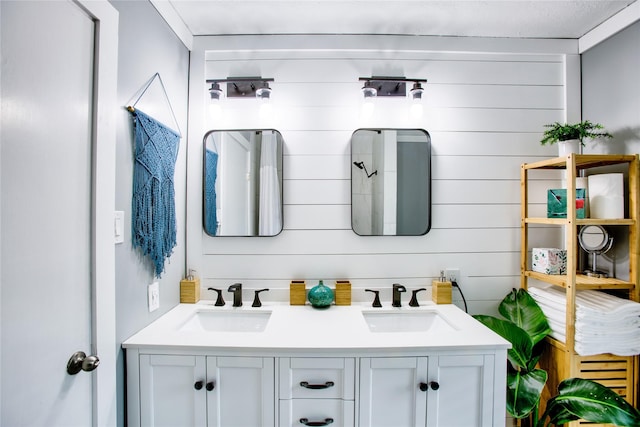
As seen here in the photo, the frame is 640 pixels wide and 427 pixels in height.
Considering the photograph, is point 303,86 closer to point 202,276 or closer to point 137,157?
point 137,157

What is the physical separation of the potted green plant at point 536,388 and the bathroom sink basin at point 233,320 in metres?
1.22

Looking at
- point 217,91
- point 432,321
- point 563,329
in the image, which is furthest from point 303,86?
point 563,329

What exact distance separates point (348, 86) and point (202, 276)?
4.83 feet

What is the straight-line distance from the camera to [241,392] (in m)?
1.21

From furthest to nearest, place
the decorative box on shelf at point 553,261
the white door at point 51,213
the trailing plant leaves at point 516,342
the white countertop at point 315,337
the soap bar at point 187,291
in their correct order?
the soap bar at point 187,291 → the decorative box on shelf at point 553,261 → the trailing plant leaves at point 516,342 → the white countertop at point 315,337 → the white door at point 51,213

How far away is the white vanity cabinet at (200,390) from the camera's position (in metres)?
1.20

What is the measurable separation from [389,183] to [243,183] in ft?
2.90

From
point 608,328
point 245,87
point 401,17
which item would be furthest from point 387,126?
point 608,328

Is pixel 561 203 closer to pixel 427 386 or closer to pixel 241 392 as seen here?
pixel 427 386

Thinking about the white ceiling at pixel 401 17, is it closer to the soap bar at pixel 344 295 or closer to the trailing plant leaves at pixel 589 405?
the soap bar at pixel 344 295

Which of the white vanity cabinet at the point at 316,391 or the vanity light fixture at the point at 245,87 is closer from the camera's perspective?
the white vanity cabinet at the point at 316,391

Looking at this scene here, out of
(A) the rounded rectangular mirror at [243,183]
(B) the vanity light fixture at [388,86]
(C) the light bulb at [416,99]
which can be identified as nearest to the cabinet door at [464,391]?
(A) the rounded rectangular mirror at [243,183]

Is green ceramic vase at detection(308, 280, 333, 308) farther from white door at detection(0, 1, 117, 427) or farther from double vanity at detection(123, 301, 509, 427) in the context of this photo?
white door at detection(0, 1, 117, 427)

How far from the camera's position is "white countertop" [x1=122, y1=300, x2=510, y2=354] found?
47.1 inches
